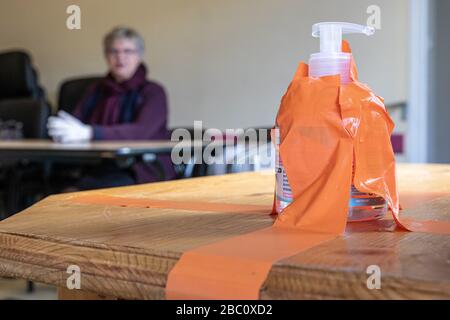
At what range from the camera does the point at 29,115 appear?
11.9 feet

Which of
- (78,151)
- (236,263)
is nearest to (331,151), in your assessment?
(236,263)

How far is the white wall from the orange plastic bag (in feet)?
8.73

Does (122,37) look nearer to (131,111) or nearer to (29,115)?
(131,111)

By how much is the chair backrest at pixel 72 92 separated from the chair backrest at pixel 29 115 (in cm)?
59

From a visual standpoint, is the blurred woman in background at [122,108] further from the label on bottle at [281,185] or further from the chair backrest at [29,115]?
the label on bottle at [281,185]

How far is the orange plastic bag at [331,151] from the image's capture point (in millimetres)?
585

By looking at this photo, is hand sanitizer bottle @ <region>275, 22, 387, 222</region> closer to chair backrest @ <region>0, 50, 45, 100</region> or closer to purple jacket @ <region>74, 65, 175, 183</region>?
purple jacket @ <region>74, 65, 175, 183</region>

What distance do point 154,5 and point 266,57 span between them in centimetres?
100

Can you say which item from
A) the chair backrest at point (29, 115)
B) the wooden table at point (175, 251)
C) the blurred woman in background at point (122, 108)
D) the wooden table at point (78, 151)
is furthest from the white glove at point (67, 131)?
the wooden table at point (175, 251)

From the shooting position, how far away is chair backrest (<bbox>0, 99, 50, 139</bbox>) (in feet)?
11.6

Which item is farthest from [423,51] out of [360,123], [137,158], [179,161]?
[360,123]

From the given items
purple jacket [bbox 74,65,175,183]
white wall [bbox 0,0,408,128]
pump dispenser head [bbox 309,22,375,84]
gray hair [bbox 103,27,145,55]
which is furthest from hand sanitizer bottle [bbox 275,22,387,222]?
gray hair [bbox 103,27,145,55]

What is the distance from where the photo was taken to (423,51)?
3.32 meters

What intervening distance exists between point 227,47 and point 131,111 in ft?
3.42
